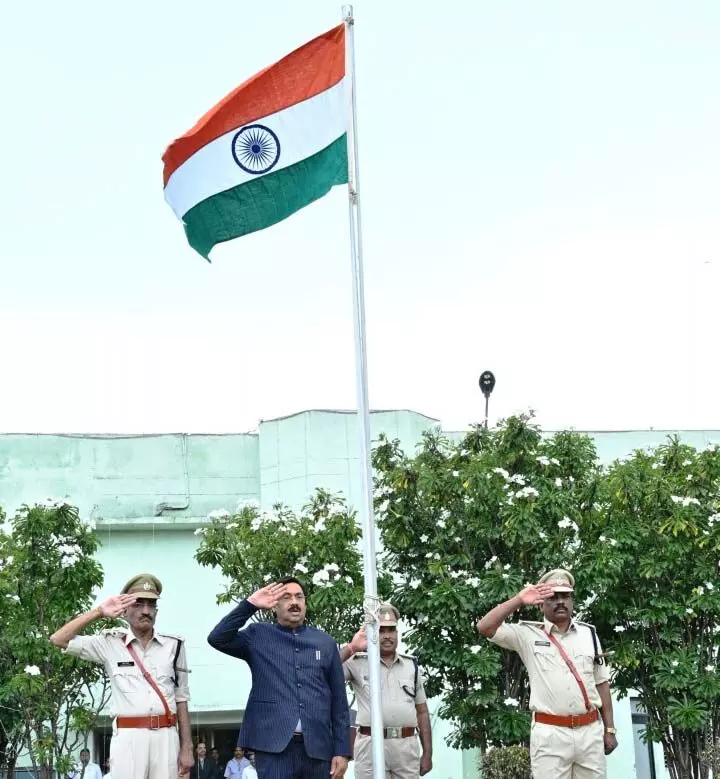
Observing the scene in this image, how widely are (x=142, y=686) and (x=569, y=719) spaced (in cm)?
251

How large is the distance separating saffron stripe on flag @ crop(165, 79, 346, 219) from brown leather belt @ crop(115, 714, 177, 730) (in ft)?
9.77

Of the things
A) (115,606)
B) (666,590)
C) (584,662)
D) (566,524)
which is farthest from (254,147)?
(666,590)

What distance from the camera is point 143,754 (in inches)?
282

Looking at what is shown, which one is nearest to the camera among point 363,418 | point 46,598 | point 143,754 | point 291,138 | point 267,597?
point 267,597

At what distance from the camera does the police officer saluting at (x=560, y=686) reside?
25.3 feet

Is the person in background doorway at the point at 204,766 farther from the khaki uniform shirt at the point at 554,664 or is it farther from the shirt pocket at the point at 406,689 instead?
the khaki uniform shirt at the point at 554,664

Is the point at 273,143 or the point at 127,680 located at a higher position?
the point at 273,143

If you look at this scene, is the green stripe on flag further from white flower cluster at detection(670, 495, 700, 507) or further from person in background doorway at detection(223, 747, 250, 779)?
person in background doorway at detection(223, 747, 250, 779)

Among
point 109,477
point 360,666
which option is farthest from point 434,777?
point 360,666

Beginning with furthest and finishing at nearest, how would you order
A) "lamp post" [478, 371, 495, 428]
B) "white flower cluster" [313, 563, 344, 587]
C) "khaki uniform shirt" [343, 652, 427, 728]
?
"lamp post" [478, 371, 495, 428]
"white flower cluster" [313, 563, 344, 587]
"khaki uniform shirt" [343, 652, 427, 728]

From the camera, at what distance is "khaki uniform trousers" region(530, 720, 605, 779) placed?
25.3 feet

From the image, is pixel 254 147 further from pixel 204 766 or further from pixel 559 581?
pixel 204 766

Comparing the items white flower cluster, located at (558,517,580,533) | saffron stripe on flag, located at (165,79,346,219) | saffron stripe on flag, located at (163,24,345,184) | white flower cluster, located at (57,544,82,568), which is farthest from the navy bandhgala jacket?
white flower cluster, located at (57,544,82,568)

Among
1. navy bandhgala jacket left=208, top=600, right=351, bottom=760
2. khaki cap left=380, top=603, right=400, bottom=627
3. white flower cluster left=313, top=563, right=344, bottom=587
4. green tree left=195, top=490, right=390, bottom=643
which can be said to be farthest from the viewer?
green tree left=195, top=490, right=390, bottom=643
